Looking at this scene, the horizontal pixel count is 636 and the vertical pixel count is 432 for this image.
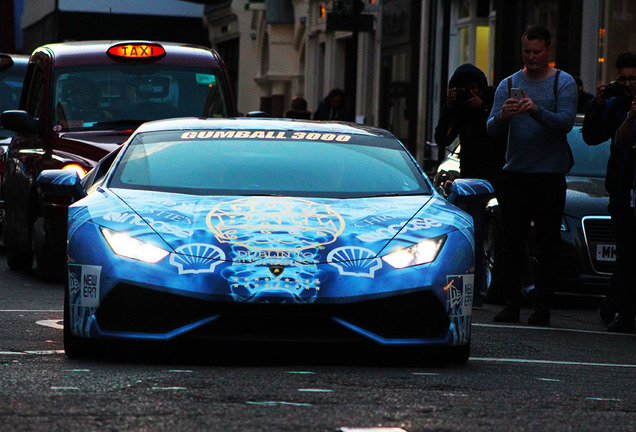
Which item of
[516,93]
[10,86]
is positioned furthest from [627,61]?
[10,86]

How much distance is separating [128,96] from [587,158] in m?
3.86

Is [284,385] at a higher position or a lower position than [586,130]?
lower

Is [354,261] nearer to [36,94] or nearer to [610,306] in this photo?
[610,306]

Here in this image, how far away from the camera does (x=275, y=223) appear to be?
6.85 metres

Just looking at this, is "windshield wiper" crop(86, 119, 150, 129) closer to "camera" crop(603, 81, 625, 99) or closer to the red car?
the red car

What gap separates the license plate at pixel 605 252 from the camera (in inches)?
438

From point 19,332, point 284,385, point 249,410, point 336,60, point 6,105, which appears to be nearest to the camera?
point 249,410

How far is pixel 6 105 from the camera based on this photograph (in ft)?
61.1

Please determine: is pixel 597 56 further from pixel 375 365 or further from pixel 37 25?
pixel 37 25

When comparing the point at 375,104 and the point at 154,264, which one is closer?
the point at 154,264

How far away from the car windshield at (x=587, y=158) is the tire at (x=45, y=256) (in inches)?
165

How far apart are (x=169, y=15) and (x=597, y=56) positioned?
48322 mm

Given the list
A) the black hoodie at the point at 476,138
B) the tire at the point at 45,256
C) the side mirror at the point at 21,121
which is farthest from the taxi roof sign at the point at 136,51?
the black hoodie at the point at 476,138

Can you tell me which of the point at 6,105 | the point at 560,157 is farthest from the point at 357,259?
the point at 6,105
